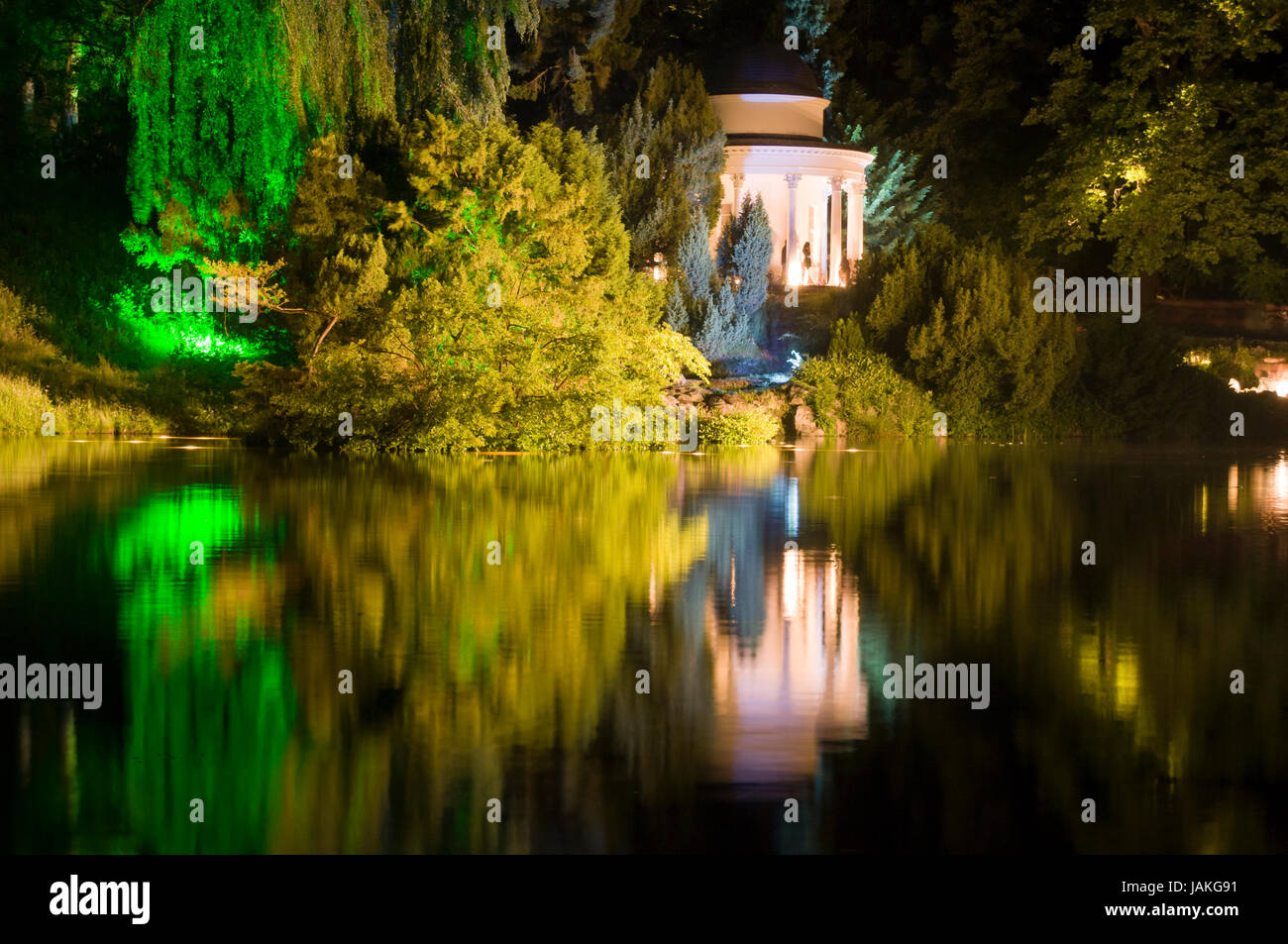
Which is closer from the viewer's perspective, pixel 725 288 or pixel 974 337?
pixel 974 337

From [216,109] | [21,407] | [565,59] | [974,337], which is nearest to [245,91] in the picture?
[216,109]

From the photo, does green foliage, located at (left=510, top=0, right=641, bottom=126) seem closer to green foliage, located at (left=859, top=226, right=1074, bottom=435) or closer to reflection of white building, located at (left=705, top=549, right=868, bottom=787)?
green foliage, located at (left=859, top=226, right=1074, bottom=435)

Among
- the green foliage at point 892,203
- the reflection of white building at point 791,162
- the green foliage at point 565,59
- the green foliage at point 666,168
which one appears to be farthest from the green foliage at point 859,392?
the green foliage at point 892,203

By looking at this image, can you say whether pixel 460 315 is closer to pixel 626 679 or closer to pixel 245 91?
pixel 245 91

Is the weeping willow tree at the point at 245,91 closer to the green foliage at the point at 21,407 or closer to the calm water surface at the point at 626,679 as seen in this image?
the green foliage at the point at 21,407

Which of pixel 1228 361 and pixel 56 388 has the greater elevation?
pixel 1228 361

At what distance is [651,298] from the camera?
3403cm

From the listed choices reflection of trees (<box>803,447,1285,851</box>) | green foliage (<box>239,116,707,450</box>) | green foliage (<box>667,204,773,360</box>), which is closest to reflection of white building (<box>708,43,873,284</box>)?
green foliage (<box>667,204,773,360</box>)

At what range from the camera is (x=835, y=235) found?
53.3 m

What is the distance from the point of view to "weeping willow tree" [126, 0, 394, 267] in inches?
1074

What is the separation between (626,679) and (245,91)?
2166 cm

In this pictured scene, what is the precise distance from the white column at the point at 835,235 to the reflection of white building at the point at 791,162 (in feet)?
0.10

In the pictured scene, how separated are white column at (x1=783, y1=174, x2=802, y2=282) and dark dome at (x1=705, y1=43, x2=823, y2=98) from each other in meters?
3.14
